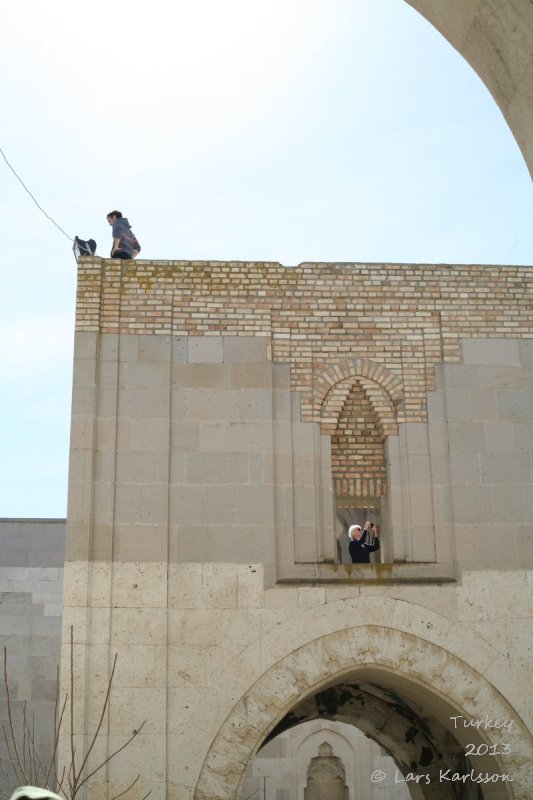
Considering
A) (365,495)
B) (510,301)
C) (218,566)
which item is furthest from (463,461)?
(218,566)

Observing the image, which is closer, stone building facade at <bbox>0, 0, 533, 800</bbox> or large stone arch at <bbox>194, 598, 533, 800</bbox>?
large stone arch at <bbox>194, 598, 533, 800</bbox>

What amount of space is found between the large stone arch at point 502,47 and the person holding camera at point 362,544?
25.9 feet

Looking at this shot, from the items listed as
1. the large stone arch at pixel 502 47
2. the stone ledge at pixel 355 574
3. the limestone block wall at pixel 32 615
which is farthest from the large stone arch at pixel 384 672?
the large stone arch at pixel 502 47

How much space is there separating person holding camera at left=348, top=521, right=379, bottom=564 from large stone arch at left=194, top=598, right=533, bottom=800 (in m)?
1.27

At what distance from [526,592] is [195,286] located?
4.50 meters

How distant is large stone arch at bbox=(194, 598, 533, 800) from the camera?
→ 31.0ft

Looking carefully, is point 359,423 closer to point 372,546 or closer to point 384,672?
point 372,546

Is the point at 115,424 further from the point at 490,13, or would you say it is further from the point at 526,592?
the point at 490,13

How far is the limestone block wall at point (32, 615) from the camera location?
49.2 ft

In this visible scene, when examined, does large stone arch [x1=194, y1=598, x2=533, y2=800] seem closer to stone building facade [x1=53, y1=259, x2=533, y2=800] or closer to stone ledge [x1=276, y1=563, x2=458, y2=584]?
stone building facade [x1=53, y1=259, x2=533, y2=800]

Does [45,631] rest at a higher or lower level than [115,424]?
lower

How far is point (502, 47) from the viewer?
343 cm

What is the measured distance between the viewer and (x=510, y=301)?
10836mm

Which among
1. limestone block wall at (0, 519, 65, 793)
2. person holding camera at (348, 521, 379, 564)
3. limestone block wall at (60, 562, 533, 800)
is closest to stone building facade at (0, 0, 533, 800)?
limestone block wall at (60, 562, 533, 800)
